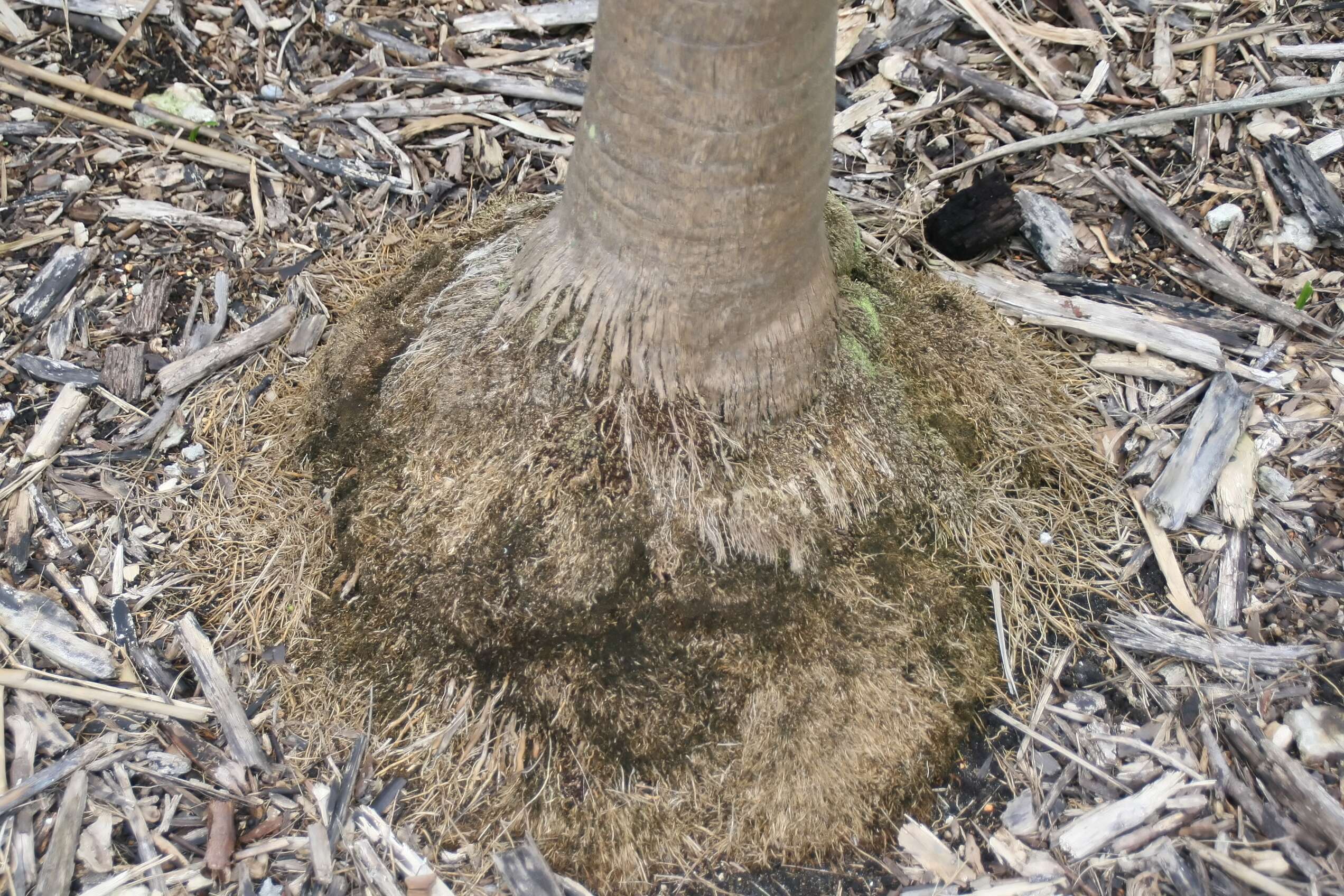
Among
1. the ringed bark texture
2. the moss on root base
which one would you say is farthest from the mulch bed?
the ringed bark texture

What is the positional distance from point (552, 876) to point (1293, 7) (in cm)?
398

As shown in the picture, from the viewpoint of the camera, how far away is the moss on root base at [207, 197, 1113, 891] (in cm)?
221

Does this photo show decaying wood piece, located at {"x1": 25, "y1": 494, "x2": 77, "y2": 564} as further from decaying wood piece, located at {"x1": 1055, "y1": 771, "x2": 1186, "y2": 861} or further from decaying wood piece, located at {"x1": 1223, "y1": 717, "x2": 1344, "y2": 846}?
decaying wood piece, located at {"x1": 1223, "y1": 717, "x2": 1344, "y2": 846}

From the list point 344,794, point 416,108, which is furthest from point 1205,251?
point 344,794

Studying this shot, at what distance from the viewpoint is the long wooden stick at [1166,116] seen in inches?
130

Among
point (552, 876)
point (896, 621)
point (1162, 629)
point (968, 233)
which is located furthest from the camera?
point (968, 233)

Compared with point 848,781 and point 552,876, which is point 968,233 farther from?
point 552,876

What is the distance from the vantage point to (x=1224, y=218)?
3.26m

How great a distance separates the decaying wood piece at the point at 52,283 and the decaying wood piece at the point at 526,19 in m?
1.63

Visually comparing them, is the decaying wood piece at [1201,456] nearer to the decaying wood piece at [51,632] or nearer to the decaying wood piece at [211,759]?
the decaying wood piece at [211,759]

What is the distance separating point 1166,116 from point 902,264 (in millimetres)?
1074

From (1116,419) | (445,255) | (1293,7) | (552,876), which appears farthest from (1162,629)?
(1293,7)

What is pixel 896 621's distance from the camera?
92.7 inches

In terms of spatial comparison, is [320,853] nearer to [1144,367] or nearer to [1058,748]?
[1058,748]
